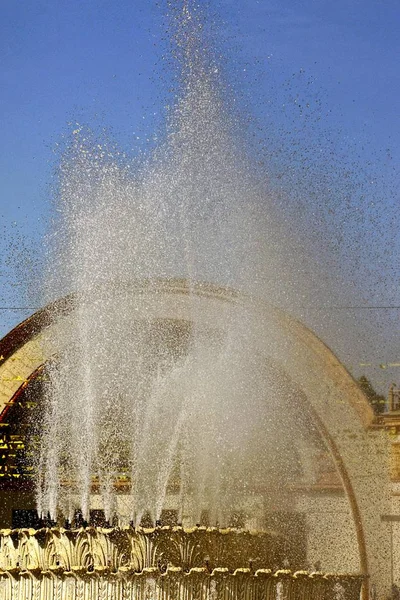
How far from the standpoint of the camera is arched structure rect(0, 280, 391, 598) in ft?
53.1

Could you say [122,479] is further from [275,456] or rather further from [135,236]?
[135,236]

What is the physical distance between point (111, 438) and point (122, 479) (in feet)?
2.31

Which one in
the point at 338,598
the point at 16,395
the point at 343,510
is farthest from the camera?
the point at 16,395

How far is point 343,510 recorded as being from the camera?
1728cm

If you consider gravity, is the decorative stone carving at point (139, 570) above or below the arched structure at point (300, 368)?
below

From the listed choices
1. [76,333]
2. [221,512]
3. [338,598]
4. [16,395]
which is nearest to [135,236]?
[76,333]

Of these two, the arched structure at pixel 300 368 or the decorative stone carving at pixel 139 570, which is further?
the arched structure at pixel 300 368

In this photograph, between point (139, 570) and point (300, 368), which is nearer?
point (139, 570)

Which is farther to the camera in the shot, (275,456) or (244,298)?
(275,456)

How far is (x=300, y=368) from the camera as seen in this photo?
16969 mm

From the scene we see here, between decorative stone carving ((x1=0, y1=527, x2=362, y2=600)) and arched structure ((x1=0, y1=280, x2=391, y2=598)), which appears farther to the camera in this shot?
arched structure ((x1=0, y1=280, x2=391, y2=598))

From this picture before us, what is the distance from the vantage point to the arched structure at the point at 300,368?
16.2 metres

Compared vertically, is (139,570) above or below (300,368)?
below

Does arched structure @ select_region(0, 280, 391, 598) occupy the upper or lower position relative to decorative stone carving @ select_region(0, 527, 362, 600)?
upper
